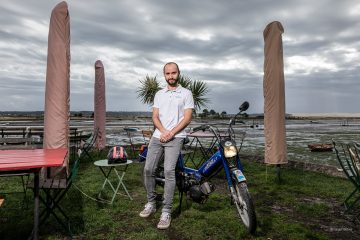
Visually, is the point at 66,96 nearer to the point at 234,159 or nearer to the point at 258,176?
the point at 234,159

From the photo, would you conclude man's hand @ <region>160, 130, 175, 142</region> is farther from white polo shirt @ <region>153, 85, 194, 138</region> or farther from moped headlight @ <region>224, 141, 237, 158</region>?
moped headlight @ <region>224, 141, 237, 158</region>

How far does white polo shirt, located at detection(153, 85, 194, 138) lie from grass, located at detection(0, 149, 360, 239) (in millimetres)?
1304

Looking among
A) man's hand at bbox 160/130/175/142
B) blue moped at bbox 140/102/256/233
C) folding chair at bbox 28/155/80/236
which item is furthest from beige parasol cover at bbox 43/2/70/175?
man's hand at bbox 160/130/175/142

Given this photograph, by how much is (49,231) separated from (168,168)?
1.75 meters

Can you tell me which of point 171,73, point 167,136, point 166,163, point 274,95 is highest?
point 171,73

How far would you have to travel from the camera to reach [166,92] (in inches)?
175

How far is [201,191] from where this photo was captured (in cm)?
430

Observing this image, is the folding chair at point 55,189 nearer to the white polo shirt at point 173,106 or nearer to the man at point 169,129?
the man at point 169,129

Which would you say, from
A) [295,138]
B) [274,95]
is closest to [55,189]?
[274,95]

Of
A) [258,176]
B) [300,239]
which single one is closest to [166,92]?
[300,239]

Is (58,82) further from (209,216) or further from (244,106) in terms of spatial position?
(209,216)

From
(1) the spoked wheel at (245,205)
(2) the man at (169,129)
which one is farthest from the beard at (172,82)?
(1) the spoked wheel at (245,205)

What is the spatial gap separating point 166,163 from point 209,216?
1.18m

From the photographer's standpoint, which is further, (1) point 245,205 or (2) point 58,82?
(2) point 58,82
